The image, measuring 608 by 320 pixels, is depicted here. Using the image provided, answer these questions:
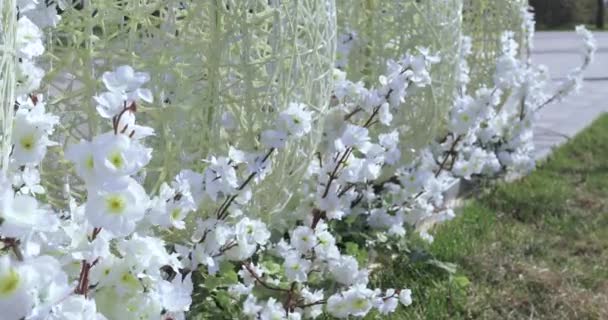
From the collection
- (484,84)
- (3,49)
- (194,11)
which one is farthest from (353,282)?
(484,84)

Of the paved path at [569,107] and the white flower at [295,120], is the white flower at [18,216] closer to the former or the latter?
the white flower at [295,120]

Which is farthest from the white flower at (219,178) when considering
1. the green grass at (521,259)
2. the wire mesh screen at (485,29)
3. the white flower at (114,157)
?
the wire mesh screen at (485,29)

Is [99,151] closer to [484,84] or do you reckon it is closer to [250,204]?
[250,204]

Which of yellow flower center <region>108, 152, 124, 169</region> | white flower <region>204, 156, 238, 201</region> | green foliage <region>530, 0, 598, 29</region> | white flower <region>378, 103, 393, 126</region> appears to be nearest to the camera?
yellow flower center <region>108, 152, 124, 169</region>

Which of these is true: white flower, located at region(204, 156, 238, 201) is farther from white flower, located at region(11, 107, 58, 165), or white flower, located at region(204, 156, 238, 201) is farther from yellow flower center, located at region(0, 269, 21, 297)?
yellow flower center, located at region(0, 269, 21, 297)

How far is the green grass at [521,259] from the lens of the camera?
119 inches

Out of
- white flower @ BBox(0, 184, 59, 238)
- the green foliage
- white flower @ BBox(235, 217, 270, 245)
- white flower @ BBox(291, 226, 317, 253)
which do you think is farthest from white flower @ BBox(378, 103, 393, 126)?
the green foliage

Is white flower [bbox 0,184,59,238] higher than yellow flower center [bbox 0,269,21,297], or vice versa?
white flower [bbox 0,184,59,238]

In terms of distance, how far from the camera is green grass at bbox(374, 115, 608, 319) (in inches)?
119

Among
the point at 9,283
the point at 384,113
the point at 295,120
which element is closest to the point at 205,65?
the point at 295,120

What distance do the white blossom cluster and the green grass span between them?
6.2 inches

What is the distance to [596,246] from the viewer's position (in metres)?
3.83

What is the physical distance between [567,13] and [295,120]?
99.4ft

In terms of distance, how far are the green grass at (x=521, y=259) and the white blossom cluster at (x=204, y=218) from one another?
0.16 m
